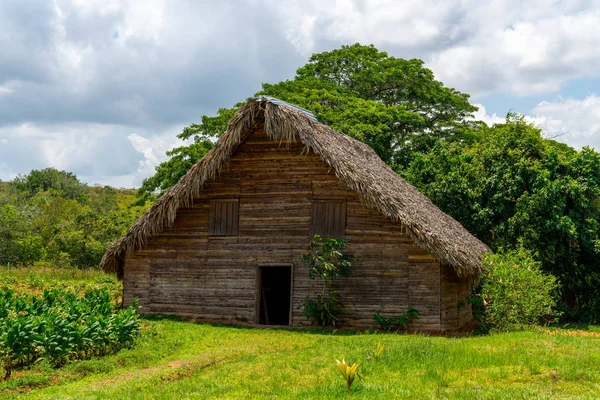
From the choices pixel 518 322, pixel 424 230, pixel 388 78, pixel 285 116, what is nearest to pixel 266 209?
pixel 285 116

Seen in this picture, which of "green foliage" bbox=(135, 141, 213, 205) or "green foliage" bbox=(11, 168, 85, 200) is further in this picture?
"green foliage" bbox=(11, 168, 85, 200)

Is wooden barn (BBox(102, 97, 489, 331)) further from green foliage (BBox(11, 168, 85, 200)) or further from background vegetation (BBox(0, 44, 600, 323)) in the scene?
green foliage (BBox(11, 168, 85, 200))

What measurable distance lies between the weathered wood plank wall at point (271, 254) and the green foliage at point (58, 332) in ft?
14.3

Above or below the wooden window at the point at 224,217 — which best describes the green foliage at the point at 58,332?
below

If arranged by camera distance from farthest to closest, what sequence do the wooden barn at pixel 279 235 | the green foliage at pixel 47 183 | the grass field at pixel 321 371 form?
the green foliage at pixel 47 183 < the wooden barn at pixel 279 235 < the grass field at pixel 321 371

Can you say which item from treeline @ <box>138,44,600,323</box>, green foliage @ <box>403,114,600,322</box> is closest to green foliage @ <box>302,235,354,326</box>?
treeline @ <box>138,44,600,323</box>

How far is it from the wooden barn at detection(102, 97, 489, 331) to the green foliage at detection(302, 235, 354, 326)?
0.96ft

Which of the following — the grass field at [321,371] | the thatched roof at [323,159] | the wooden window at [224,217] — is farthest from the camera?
the wooden window at [224,217]

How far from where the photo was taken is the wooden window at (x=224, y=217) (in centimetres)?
1617

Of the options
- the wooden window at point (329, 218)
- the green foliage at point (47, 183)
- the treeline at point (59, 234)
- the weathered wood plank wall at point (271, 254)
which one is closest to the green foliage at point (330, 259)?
the wooden window at point (329, 218)

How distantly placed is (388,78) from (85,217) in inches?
696

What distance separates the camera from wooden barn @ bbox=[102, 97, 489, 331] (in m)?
14.7

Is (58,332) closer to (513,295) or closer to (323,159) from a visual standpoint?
(323,159)

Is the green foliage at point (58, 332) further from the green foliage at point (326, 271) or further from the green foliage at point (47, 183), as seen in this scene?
the green foliage at point (47, 183)
